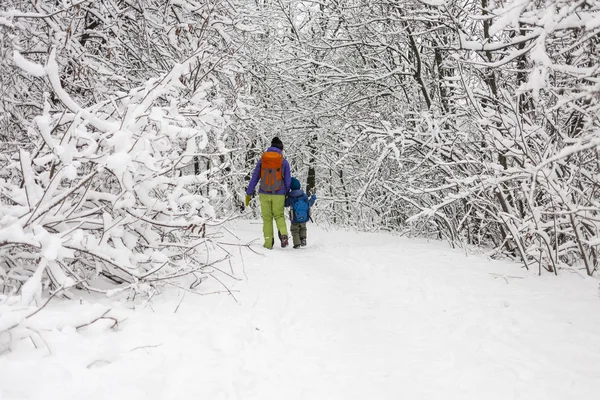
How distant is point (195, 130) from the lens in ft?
12.6

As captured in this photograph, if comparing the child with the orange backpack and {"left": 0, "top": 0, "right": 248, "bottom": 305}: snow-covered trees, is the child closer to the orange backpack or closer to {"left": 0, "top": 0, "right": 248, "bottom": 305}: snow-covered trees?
the orange backpack

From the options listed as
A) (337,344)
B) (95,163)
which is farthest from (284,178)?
(337,344)

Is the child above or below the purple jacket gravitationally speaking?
below

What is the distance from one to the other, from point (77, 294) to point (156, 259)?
67 centimetres

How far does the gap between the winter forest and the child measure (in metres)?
1.08

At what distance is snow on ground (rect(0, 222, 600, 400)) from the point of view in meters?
2.43

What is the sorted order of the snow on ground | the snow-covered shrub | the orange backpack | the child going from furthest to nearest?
the child → the orange backpack → the snow-covered shrub → the snow on ground

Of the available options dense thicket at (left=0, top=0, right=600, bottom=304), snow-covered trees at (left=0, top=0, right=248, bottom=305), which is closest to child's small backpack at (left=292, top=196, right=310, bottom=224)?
A: dense thicket at (left=0, top=0, right=600, bottom=304)

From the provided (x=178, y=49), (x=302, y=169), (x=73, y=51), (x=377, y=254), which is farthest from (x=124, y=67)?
(x=302, y=169)

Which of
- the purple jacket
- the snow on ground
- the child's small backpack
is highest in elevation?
the purple jacket

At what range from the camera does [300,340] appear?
11.4 feet

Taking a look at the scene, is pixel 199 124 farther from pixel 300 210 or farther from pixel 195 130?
pixel 300 210

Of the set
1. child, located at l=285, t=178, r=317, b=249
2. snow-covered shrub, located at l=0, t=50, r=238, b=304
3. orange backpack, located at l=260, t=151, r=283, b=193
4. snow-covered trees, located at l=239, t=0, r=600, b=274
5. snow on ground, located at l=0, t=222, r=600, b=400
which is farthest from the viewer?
Answer: child, located at l=285, t=178, r=317, b=249

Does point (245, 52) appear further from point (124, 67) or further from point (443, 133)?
point (443, 133)
